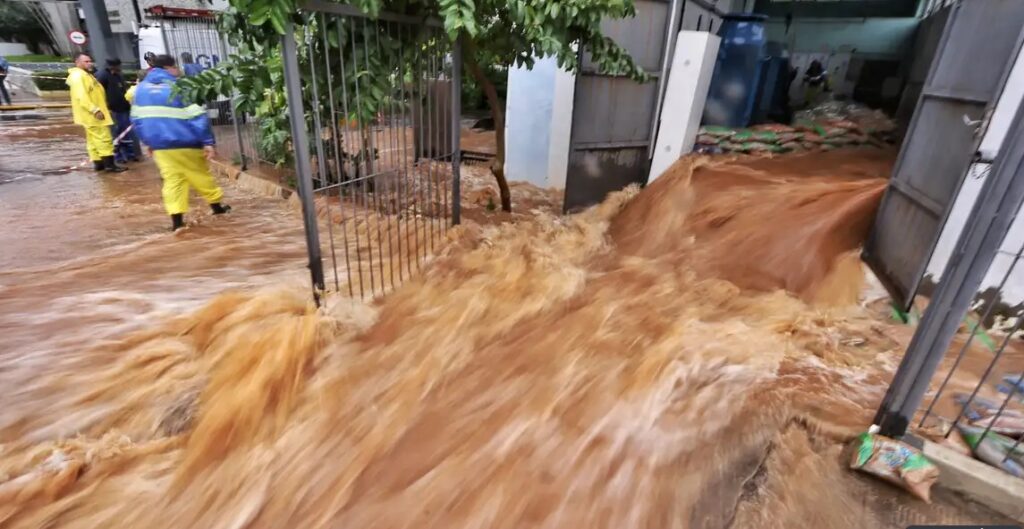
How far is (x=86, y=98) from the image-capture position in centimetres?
630

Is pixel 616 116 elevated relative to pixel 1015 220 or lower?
elevated

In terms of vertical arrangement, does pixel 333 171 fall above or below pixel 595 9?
below

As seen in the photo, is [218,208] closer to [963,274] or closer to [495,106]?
[495,106]

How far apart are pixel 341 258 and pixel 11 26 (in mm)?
28754

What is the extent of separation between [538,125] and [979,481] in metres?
5.63

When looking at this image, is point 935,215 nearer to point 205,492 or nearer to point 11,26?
point 205,492

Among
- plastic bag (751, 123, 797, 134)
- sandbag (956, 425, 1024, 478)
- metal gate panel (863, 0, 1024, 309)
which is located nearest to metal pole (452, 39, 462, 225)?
metal gate panel (863, 0, 1024, 309)

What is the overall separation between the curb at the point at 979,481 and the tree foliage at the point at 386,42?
3100 millimetres

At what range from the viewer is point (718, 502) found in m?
2.07

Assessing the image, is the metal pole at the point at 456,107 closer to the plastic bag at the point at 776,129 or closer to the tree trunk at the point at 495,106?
the tree trunk at the point at 495,106

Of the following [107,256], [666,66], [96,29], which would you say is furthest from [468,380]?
[96,29]

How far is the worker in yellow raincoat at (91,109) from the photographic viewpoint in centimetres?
629

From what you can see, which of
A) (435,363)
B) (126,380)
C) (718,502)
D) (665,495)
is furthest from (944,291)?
(126,380)

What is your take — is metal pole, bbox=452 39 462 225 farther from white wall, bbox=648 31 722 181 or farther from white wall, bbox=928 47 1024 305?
white wall, bbox=928 47 1024 305
